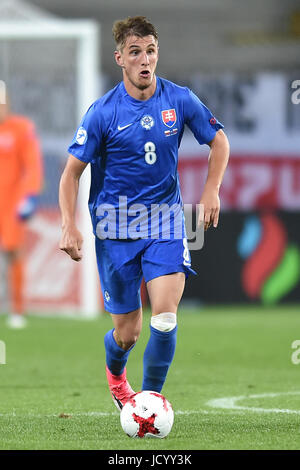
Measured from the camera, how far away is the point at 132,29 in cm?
540

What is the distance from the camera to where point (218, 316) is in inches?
511

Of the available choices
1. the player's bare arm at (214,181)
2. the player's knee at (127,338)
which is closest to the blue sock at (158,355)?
the player's knee at (127,338)

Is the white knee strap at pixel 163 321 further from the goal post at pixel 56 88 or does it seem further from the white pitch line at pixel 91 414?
the goal post at pixel 56 88

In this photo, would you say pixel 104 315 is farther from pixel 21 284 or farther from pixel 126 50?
pixel 126 50

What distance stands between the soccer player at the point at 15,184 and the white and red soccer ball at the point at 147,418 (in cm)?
678

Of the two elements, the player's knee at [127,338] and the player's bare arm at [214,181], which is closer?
the player's bare arm at [214,181]

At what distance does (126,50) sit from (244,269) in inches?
338

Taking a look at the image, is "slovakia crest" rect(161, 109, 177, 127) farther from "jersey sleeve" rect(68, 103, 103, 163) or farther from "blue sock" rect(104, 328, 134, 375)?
"blue sock" rect(104, 328, 134, 375)

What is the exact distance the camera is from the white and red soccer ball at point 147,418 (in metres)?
4.93

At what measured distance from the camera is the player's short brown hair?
539 cm
